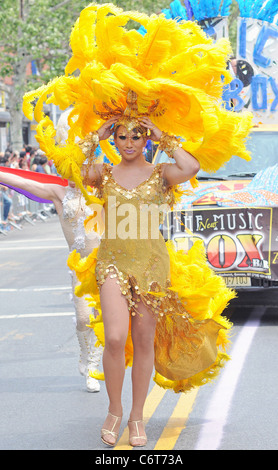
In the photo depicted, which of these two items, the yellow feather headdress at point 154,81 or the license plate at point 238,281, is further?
the license plate at point 238,281

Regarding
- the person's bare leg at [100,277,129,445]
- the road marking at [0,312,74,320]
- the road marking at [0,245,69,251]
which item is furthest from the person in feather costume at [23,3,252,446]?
the road marking at [0,245,69,251]

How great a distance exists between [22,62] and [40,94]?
2983 cm

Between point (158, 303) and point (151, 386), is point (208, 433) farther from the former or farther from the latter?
point (151, 386)

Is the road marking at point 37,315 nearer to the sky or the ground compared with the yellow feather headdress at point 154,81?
nearer to the ground

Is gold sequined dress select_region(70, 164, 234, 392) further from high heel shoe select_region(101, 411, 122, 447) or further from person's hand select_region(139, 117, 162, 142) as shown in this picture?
high heel shoe select_region(101, 411, 122, 447)

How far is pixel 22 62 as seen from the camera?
3484 centimetres

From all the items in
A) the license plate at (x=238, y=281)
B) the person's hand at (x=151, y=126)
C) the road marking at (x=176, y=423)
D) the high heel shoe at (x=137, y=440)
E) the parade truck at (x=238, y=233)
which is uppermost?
the person's hand at (x=151, y=126)

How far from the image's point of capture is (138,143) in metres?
5.57

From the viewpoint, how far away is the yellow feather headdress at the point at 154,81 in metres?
5.39

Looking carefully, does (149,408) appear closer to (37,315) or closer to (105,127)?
(105,127)

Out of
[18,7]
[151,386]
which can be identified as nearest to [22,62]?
[18,7]

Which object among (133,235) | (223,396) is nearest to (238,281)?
(223,396)

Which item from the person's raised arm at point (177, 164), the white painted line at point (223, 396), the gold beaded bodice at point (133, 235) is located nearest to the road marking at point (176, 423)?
the white painted line at point (223, 396)

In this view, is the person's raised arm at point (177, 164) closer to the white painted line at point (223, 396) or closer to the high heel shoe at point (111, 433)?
the high heel shoe at point (111, 433)
